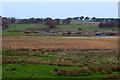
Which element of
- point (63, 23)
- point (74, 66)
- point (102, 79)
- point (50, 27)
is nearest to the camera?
point (102, 79)

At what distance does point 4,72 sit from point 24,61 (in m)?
5.30

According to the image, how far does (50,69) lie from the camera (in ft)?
69.4

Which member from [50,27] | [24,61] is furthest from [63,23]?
[24,61]

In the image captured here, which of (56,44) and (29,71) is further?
(56,44)

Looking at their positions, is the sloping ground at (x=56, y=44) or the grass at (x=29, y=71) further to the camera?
the sloping ground at (x=56, y=44)

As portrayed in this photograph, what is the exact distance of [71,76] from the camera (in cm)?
1895

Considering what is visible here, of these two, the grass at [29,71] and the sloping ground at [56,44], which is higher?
the sloping ground at [56,44]

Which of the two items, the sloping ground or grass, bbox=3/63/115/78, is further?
the sloping ground

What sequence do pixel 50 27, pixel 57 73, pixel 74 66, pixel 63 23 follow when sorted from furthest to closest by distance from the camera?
pixel 63 23 < pixel 50 27 < pixel 74 66 < pixel 57 73

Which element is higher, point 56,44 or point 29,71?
point 56,44

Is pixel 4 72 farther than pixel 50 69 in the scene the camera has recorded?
No

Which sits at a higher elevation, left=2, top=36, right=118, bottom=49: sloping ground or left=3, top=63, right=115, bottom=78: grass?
left=2, top=36, right=118, bottom=49: sloping ground

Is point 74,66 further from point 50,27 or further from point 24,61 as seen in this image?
point 50,27

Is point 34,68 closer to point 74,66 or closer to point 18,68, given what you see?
point 18,68
